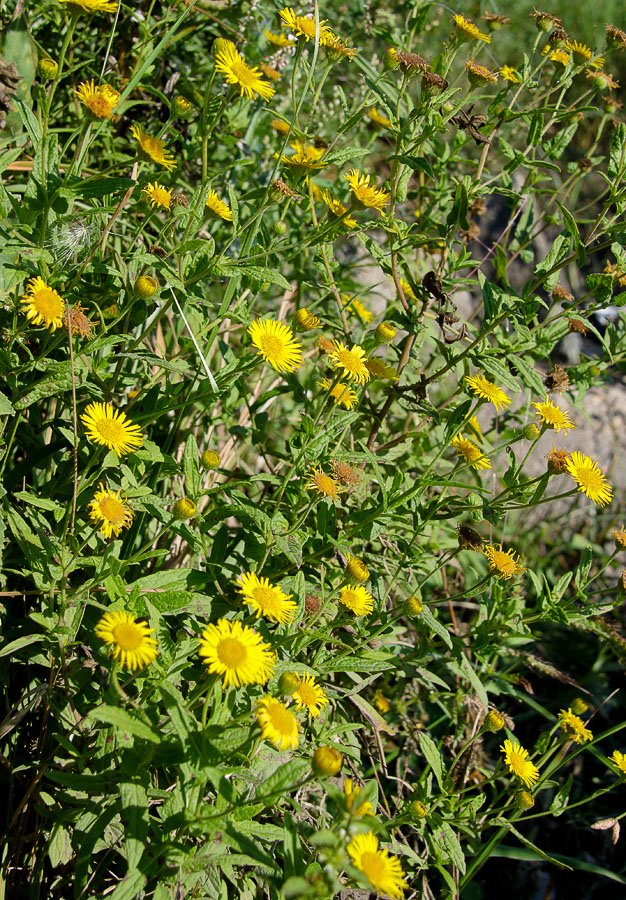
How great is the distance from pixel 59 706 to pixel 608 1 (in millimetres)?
5820

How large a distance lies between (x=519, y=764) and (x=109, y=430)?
40.3 inches

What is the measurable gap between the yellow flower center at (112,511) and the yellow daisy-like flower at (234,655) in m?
0.28

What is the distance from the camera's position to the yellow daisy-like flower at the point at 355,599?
139 centimetres

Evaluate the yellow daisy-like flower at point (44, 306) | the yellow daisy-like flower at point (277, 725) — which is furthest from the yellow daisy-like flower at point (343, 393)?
the yellow daisy-like flower at point (277, 725)

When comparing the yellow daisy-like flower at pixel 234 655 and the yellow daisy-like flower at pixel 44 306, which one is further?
the yellow daisy-like flower at pixel 44 306

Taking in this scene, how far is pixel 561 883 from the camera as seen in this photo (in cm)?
213

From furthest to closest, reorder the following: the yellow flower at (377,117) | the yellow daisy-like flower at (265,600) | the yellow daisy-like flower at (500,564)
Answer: the yellow flower at (377,117)
the yellow daisy-like flower at (500,564)
the yellow daisy-like flower at (265,600)

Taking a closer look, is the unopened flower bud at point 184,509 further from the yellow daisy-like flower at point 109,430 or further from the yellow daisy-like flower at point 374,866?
the yellow daisy-like flower at point 374,866

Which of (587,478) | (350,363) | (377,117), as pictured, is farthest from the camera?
(377,117)

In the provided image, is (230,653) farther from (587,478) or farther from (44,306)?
(587,478)

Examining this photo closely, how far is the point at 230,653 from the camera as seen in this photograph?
1053 millimetres

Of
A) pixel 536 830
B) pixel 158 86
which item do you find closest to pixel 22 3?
pixel 158 86

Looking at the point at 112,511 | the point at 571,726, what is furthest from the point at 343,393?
the point at 571,726

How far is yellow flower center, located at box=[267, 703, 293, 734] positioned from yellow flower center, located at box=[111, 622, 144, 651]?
0.67ft
